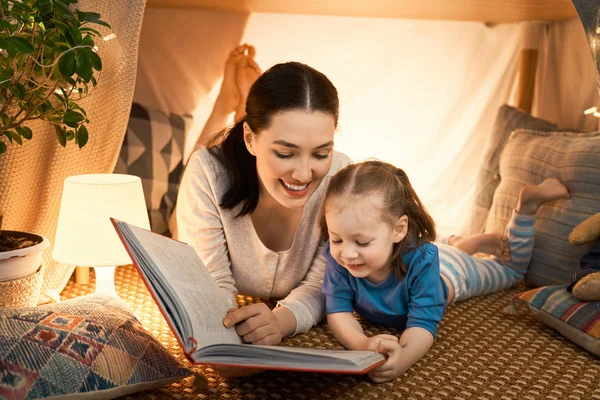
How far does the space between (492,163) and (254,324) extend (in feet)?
3.56

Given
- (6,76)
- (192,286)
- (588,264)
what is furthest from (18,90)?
(588,264)

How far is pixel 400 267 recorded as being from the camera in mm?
1201

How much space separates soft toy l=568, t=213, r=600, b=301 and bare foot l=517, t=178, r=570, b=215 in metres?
0.17

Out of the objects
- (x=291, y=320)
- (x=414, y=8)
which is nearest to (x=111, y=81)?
(x=291, y=320)

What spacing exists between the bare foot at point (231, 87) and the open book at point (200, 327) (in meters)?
1.09

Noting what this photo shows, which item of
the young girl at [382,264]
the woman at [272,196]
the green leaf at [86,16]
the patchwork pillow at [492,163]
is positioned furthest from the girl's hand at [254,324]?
the patchwork pillow at [492,163]

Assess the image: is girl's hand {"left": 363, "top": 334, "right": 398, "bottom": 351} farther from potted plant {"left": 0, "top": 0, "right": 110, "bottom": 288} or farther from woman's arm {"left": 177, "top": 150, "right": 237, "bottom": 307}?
potted plant {"left": 0, "top": 0, "right": 110, "bottom": 288}

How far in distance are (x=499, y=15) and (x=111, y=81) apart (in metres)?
1.19

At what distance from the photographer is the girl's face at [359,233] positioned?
1115 millimetres

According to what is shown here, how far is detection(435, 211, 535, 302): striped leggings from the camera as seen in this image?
148 centimetres

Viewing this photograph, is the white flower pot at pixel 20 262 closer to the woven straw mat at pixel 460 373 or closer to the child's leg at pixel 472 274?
the woven straw mat at pixel 460 373

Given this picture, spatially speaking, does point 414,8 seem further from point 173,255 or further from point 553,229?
point 173,255

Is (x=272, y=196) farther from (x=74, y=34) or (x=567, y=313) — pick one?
(x=567, y=313)

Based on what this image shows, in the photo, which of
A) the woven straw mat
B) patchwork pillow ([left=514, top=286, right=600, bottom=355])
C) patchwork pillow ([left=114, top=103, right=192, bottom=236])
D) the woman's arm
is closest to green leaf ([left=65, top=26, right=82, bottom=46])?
the woman's arm
